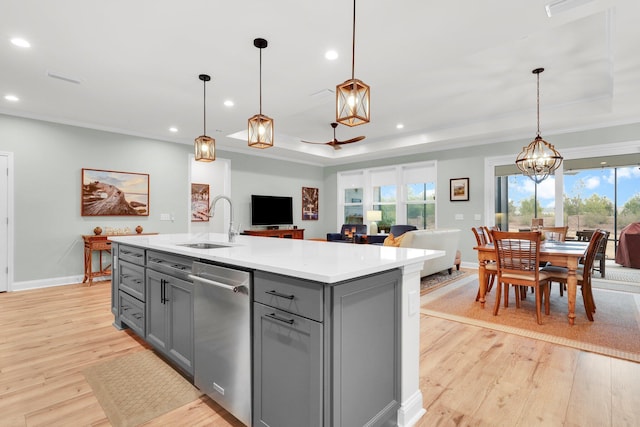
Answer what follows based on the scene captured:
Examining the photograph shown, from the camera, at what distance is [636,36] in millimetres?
2842

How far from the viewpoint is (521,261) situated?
10.7 feet

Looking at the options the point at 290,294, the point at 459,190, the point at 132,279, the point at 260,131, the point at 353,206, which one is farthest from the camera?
the point at 353,206

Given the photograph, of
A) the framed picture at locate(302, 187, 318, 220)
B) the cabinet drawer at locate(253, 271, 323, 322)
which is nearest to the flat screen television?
the framed picture at locate(302, 187, 318, 220)

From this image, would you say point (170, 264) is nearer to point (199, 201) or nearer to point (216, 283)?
point (216, 283)

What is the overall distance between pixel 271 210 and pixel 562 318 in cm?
594

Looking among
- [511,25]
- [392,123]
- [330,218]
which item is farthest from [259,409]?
[330,218]

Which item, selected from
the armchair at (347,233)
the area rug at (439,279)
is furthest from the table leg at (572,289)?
the armchair at (347,233)

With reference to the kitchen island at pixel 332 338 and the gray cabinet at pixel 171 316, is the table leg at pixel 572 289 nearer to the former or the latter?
the kitchen island at pixel 332 338

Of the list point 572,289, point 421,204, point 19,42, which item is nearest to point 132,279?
point 19,42

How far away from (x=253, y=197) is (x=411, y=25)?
5539mm

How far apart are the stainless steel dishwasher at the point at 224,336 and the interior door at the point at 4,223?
14.8 feet

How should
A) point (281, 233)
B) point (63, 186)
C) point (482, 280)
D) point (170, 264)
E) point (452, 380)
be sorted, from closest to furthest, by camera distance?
1. point (452, 380)
2. point (170, 264)
3. point (482, 280)
4. point (63, 186)
5. point (281, 233)

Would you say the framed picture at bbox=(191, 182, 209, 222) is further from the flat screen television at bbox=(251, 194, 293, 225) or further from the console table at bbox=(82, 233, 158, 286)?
the console table at bbox=(82, 233, 158, 286)

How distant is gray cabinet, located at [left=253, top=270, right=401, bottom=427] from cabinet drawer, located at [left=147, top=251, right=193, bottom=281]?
75cm
